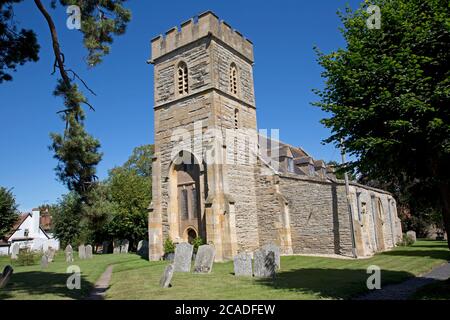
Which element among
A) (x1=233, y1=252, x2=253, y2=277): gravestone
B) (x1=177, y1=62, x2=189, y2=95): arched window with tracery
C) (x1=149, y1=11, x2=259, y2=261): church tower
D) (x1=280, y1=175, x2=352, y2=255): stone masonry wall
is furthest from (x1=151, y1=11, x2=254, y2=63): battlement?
(x1=233, y1=252, x2=253, y2=277): gravestone

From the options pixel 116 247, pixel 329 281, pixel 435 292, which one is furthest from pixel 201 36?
pixel 116 247

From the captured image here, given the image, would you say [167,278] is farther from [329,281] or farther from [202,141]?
[202,141]

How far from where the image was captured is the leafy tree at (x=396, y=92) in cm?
888

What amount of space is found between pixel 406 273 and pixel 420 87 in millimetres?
8583

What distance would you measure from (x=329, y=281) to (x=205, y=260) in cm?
567

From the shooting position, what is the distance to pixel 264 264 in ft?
45.8

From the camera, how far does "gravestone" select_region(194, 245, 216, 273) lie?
50.1ft

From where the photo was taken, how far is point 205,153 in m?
21.1

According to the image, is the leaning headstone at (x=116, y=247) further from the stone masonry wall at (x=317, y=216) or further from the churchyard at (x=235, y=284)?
the stone masonry wall at (x=317, y=216)

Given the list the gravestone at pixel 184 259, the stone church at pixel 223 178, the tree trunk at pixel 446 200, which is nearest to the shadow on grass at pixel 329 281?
the tree trunk at pixel 446 200
